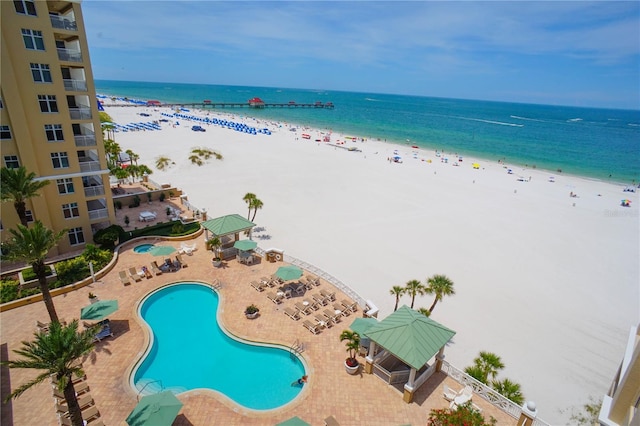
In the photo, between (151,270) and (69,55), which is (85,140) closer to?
(69,55)

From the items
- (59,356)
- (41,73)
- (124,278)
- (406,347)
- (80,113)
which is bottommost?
(124,278)

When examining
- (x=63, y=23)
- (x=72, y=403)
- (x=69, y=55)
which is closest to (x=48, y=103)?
(x=69, y=55)

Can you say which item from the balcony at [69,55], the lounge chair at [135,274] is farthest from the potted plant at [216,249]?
the balcony at [69,55]

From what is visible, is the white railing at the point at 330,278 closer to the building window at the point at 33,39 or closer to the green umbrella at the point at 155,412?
the green umbrella at the point at 155,412

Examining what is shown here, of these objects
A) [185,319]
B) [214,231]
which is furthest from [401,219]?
[185,319]

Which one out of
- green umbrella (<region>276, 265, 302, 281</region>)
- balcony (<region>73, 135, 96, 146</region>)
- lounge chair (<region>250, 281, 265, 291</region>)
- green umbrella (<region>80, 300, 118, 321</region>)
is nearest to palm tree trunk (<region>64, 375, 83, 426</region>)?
green umbrella (<region>80, 300, 118, 321</region>)

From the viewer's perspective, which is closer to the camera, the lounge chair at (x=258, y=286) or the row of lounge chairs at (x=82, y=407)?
the row of lounge chairs at (x=82, y=407)

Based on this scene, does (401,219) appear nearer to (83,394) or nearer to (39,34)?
(83,394)
